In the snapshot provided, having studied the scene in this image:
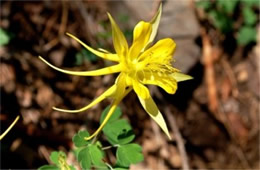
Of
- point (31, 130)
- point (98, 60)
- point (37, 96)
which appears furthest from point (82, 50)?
point (31, 130)

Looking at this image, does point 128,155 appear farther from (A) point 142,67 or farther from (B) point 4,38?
(B) point 4,38

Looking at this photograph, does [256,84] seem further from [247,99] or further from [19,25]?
[19,25]

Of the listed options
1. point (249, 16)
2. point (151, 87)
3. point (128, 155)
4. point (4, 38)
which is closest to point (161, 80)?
point (128, 155)

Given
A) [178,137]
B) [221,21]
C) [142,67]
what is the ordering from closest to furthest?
[142,67] < [178,137] < [221,21]

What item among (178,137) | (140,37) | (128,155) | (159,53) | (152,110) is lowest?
(178,137)

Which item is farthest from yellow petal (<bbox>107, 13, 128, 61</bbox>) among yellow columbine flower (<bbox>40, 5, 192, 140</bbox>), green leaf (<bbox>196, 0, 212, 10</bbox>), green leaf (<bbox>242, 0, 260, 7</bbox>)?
green leaf (<bbox>242, 0, 260, 7</bbox>)

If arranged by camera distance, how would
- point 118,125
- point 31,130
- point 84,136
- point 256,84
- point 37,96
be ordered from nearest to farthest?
1. point 84,136
2. point 118,125
3. point 31,130
4. point 37,96
5. point 256,84

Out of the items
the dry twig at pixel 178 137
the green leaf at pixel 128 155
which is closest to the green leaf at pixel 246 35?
the dry twig at pixel 178 137
